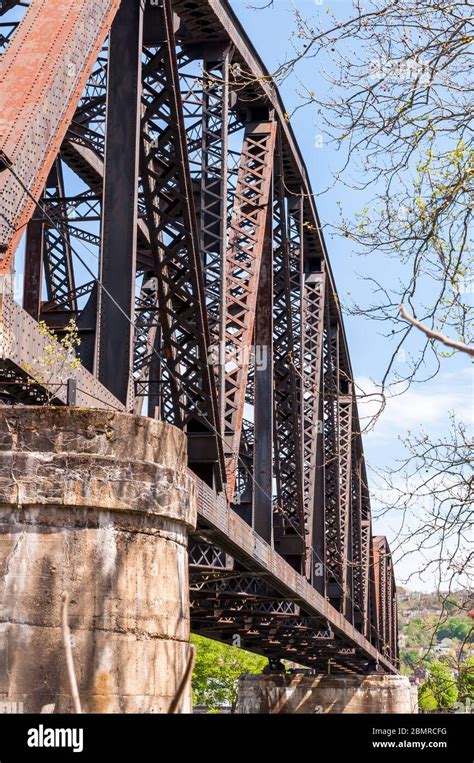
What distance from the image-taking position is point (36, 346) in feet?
27.4

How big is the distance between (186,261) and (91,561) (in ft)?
23.4

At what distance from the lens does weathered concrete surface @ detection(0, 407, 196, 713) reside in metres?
6.09

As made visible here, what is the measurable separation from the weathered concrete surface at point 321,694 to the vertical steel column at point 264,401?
26132 mm

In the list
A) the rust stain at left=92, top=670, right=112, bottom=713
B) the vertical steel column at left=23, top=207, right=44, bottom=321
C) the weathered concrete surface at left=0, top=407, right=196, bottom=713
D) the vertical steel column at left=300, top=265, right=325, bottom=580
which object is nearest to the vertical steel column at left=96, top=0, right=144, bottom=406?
the vertical steel column at left=23, top=207, right=44, bottom=321

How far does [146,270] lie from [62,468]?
17390 millimetres

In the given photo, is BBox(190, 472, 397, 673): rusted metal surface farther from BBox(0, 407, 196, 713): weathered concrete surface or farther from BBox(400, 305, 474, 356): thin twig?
BBox(400, 305, 474, 356): thin twig

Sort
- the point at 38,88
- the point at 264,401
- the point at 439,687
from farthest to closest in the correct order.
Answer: the point at 264,401 < the point at 439,687 < the point at 38,88

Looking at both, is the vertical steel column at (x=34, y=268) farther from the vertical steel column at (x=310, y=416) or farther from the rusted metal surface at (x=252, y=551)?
Answer: the vertical steel column at (x=310, y=416)

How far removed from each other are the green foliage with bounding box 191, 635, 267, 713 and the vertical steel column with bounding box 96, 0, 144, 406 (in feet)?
187

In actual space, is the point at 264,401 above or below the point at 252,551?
above

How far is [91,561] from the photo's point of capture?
6316mm

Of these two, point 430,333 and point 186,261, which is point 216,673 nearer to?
point 186,261

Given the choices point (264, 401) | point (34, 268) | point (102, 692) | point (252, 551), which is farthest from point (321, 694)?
point (102, 692)
